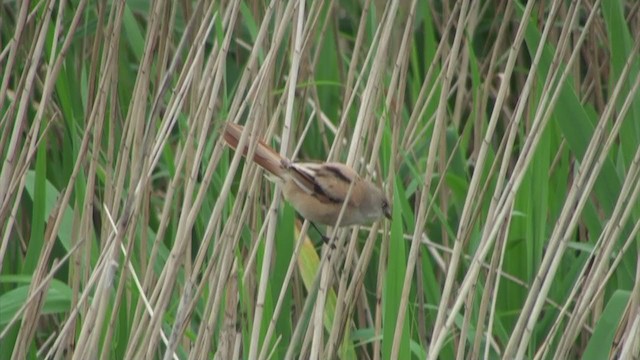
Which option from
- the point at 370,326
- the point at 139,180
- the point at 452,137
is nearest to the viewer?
the point at 139,180

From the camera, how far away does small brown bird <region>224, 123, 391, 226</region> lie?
8.93 feet

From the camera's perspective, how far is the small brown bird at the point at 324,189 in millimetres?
2721

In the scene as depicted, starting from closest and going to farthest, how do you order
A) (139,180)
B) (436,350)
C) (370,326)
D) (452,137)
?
(436,350), (139,180), (370,326), (452,137)

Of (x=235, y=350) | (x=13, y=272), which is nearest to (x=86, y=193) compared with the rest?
(x=235, y=350)

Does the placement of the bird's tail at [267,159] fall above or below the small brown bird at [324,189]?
above

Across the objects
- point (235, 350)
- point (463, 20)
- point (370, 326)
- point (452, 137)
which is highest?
point (463, 20)

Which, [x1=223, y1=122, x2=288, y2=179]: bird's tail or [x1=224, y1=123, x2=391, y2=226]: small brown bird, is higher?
[x1=223, y1=122, x2=288, y2=179]: bird's tail

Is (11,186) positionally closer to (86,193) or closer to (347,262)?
(86,193)

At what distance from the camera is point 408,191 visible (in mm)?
3449

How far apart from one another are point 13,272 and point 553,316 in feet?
5.17

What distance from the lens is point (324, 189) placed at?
2.78 m

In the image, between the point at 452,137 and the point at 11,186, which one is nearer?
the point at 11,186

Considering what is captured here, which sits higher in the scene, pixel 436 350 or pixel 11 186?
pixel 11 186

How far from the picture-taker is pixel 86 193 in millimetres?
2854
